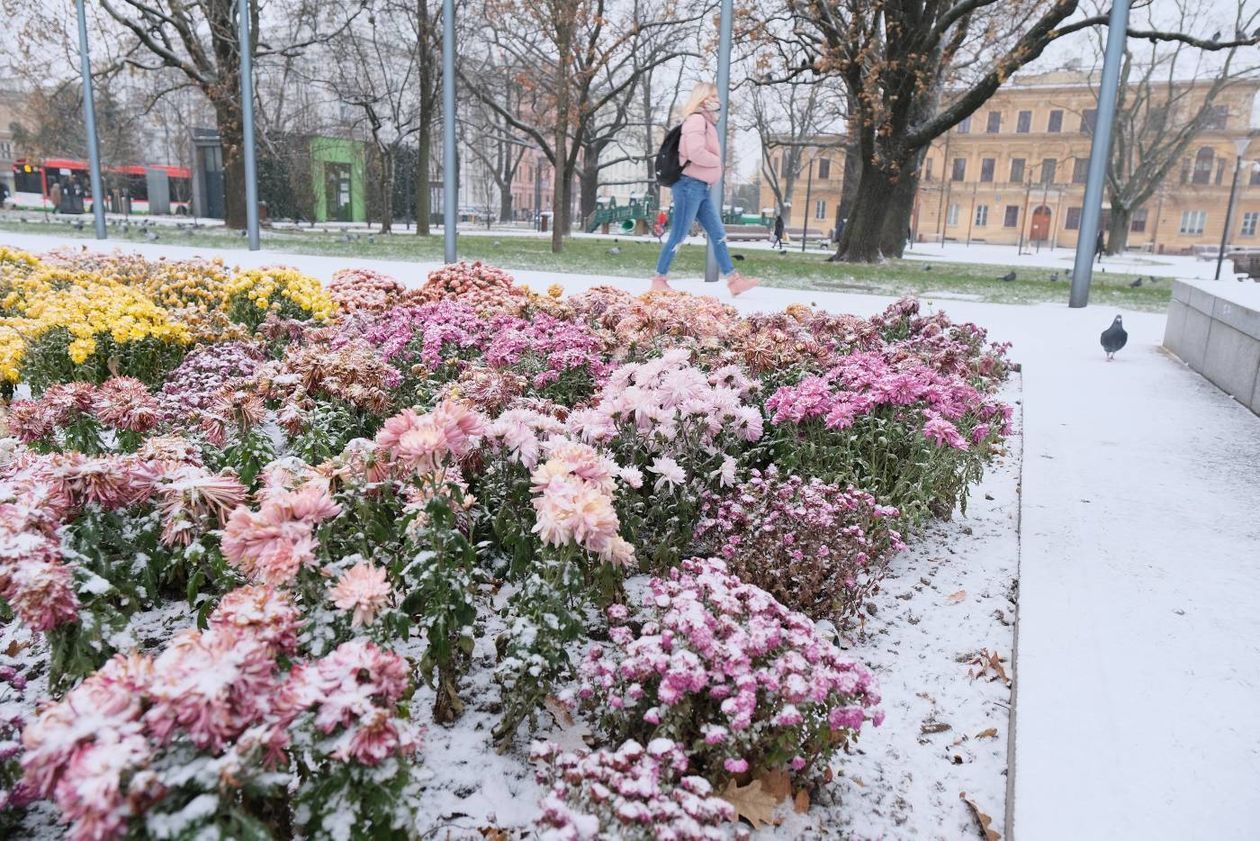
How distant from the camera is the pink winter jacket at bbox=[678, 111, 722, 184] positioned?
7875 mm

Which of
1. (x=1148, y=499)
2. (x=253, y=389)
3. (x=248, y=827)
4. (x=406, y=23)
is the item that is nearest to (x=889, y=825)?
(x=248, y=827)

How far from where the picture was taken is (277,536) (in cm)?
162

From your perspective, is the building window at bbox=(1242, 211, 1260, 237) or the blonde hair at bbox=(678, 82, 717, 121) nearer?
the blonde hair at bbox=(678, 82, 717, 121)

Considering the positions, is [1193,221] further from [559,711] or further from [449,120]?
[559,711]

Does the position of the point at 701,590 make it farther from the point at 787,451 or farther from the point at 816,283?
the point at 816,283

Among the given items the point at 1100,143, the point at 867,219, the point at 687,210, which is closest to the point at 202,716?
the point at 687,210

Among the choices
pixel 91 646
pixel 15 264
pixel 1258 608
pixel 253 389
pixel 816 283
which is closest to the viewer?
pixel 91 646

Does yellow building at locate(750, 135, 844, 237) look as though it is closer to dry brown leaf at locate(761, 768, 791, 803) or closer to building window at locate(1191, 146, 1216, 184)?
building window at locate(1191, 146, 1216, 184)

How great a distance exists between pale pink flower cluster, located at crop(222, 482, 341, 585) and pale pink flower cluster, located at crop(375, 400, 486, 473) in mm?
208

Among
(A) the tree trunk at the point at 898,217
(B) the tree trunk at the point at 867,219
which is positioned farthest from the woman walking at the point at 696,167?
(A) the tree trunk at the point at 898,217

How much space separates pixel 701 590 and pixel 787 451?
1467 mm

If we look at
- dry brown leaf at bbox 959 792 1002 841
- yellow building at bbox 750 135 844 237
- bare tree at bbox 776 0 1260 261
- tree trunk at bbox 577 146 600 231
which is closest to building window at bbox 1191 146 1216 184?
yellow building at bbox 750 135 844 237

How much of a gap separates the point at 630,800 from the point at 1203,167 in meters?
71.8

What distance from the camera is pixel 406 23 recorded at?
28.5m
